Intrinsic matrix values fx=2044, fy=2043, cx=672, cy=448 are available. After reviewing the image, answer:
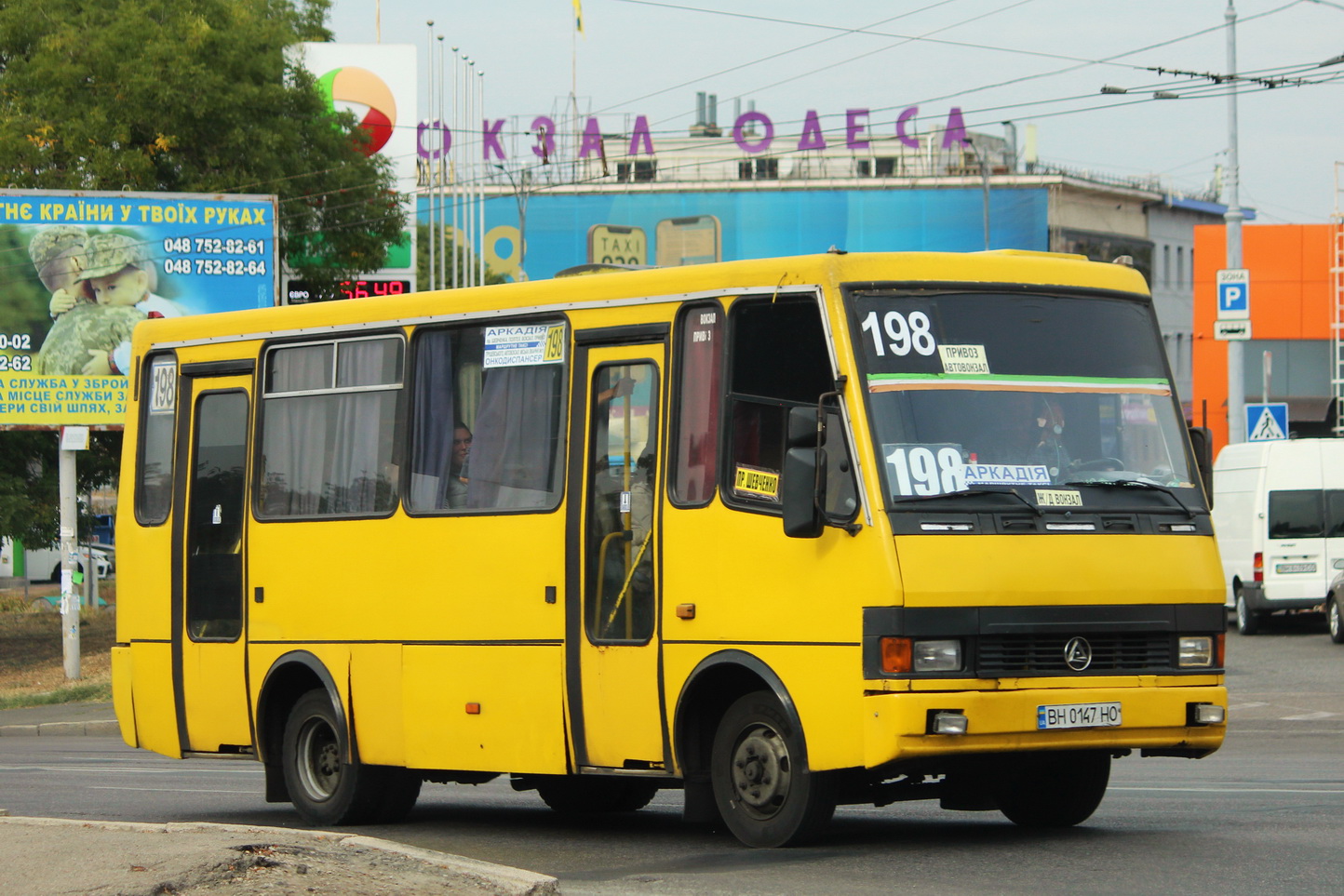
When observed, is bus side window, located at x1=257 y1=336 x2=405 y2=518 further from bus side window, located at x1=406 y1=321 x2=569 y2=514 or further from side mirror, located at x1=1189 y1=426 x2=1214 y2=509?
side mirror, located at x1=1189 y1=426 x2=1214 y2=509

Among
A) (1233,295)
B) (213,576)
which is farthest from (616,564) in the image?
(1233,295)

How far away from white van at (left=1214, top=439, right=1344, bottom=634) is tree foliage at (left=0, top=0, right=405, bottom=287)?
60.3ft

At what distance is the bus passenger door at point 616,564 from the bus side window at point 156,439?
4.15 metres

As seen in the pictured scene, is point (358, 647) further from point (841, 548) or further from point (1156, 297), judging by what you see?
point (1156, 297)

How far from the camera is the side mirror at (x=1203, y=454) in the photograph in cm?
1023

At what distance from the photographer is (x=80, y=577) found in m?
30.8

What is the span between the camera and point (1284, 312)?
67625 mm

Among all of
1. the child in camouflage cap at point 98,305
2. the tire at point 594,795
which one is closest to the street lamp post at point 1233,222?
the child in camouflage cap at point 98,305

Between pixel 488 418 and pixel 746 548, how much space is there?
93.7 inches

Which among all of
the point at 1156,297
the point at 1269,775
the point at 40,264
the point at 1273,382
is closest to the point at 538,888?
the point at 1269,775

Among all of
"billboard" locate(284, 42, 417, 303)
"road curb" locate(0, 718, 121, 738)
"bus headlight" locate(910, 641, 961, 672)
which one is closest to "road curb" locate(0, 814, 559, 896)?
"bus headlight" locate(910, 641, 961, 672)

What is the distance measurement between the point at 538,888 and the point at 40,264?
23878 mm

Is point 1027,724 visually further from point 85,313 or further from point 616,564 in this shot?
point 85,313

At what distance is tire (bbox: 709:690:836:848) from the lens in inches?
376
